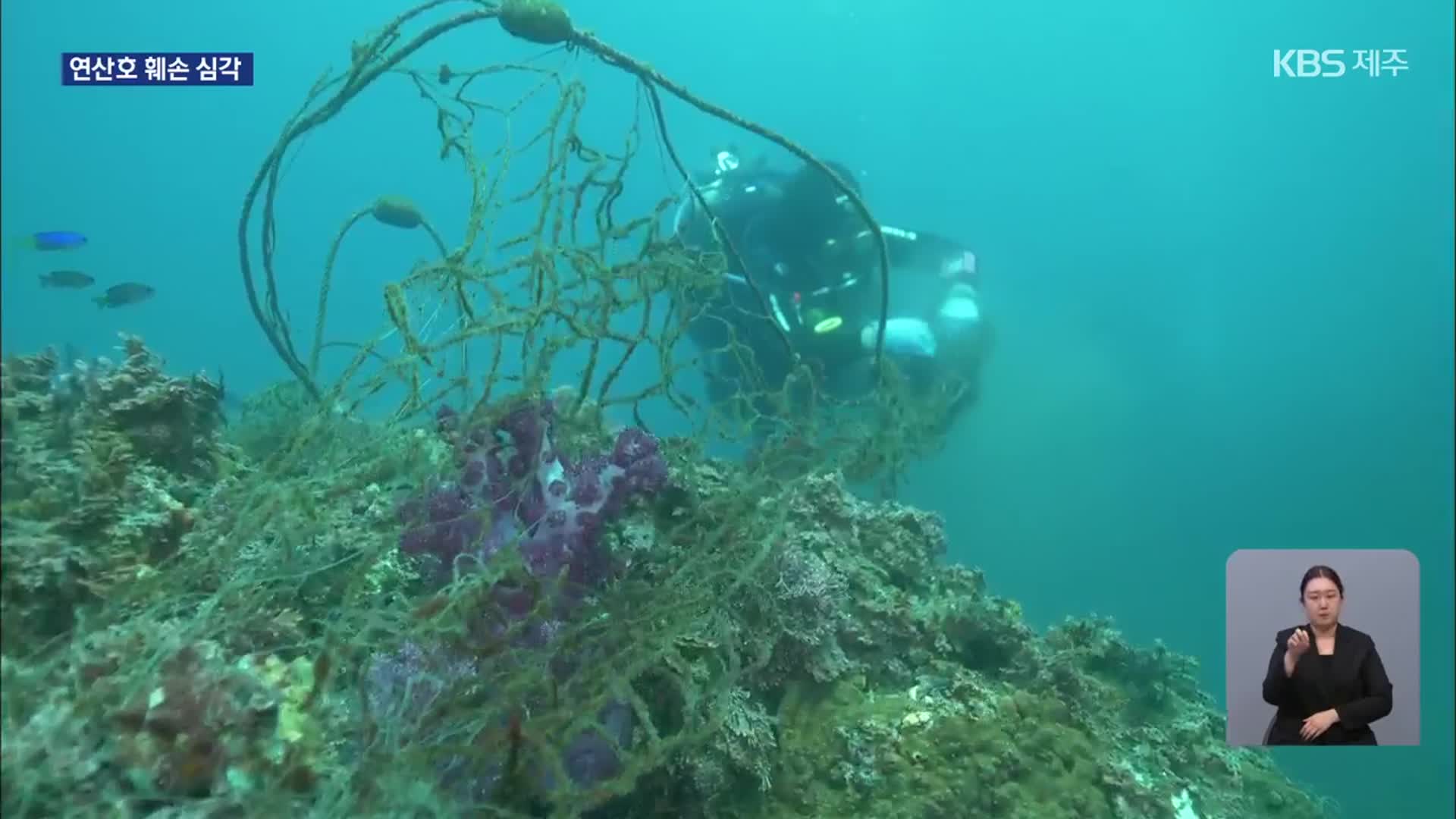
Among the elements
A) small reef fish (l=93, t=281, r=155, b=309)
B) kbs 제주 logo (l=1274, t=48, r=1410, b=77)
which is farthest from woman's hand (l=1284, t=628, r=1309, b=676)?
small reef fish (l=93, t=281, r=155, b=309)

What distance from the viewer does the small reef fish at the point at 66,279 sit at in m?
6.13

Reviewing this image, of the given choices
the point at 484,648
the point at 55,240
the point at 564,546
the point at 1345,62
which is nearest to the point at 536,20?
the point at 564,546

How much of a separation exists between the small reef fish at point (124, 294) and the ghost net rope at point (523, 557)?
4.29 metres

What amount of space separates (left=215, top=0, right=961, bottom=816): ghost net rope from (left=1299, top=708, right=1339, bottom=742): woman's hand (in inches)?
90.8

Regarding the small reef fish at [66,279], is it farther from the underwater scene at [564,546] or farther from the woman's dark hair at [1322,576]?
the woman's dark hair at [1322,576]

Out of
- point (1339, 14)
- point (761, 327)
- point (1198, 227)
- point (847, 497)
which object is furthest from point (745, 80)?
point (847, 497)

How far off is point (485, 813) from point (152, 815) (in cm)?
77

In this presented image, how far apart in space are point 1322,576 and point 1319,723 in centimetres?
62

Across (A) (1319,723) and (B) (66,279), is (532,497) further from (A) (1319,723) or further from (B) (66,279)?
(B) (66,279)

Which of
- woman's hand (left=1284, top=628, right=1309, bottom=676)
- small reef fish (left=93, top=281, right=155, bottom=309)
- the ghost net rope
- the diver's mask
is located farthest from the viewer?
the diver's mask

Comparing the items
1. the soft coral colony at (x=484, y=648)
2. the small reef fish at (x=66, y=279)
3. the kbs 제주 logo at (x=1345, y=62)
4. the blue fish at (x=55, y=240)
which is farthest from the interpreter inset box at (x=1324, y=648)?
the small reef fish at (x=66, y=279)

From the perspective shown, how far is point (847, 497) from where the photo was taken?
4359 millimetres
